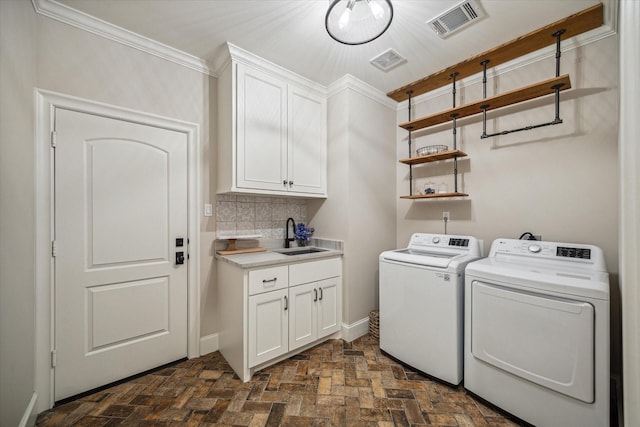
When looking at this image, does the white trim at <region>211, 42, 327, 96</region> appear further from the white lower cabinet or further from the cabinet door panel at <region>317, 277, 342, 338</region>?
the cabinet door panel at <region>317, 277, 342, 338</region>

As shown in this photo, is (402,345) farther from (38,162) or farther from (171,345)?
(38,162)

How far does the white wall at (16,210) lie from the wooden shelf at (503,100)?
9.44ft

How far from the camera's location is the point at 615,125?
187cm

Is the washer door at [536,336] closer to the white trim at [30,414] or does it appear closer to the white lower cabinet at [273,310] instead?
the white lower cabinet at [273,310]

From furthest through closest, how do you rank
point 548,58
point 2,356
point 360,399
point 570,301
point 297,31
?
point 548,58
point 297,31
point 360,399
point 570,301
point 2,356

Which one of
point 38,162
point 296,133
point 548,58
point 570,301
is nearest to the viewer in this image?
point 570,301

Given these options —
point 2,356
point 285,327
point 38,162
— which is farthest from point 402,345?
point 38,162

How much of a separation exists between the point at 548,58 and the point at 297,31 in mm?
2045

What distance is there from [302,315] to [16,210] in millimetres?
1964

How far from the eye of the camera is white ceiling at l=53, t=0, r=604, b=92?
1.75 meters

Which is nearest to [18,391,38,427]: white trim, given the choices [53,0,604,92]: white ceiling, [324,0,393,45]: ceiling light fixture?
[53,0,604,92]: white ceiling

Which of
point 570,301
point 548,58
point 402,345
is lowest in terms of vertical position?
point 402,345

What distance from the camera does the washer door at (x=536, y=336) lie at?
1.39m

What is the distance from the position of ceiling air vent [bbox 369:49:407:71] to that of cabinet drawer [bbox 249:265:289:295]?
6.55 feet
